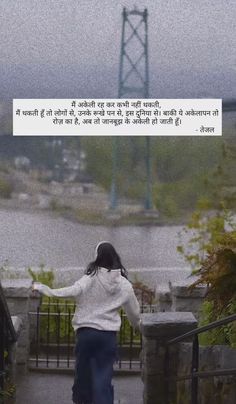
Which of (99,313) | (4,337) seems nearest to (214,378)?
(99,313)

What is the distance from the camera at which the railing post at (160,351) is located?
6.48m

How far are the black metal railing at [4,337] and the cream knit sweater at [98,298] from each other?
0.35 meters

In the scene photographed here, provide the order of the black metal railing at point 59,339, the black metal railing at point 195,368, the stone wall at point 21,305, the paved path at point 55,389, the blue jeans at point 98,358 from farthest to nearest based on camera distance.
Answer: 1. the black metal railing at point 59,339
2. the stone wall at point 21,305
3. the paved path at point 55,389
4. the blue jeans at point 98,358
5. the black metal railing at point 195,368

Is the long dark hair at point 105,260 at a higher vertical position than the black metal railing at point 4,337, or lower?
higher

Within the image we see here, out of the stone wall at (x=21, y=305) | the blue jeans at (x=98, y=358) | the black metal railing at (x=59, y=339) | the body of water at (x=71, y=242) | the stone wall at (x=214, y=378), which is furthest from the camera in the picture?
the body of water at (x=71, y=242)

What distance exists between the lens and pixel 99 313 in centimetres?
689

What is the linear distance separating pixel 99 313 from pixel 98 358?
0.34 metres

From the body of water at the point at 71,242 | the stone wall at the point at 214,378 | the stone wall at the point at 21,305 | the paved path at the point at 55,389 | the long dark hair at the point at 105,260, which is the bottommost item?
the paved path at the point at 55,389

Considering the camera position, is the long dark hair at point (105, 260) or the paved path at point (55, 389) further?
the paved path at point (55, 389)

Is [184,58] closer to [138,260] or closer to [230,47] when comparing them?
[230,47]

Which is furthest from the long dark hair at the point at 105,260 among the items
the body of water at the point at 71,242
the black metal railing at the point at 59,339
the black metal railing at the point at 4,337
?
the body of water at the point at 71,242

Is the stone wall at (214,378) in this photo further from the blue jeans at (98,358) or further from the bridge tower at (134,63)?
the bridge tower at (134,63)

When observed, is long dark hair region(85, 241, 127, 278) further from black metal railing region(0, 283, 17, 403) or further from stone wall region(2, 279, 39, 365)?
stone wall region(2, 279, 39, 365)

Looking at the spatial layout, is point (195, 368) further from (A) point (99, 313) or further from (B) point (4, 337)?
(B) point (4, 337)
